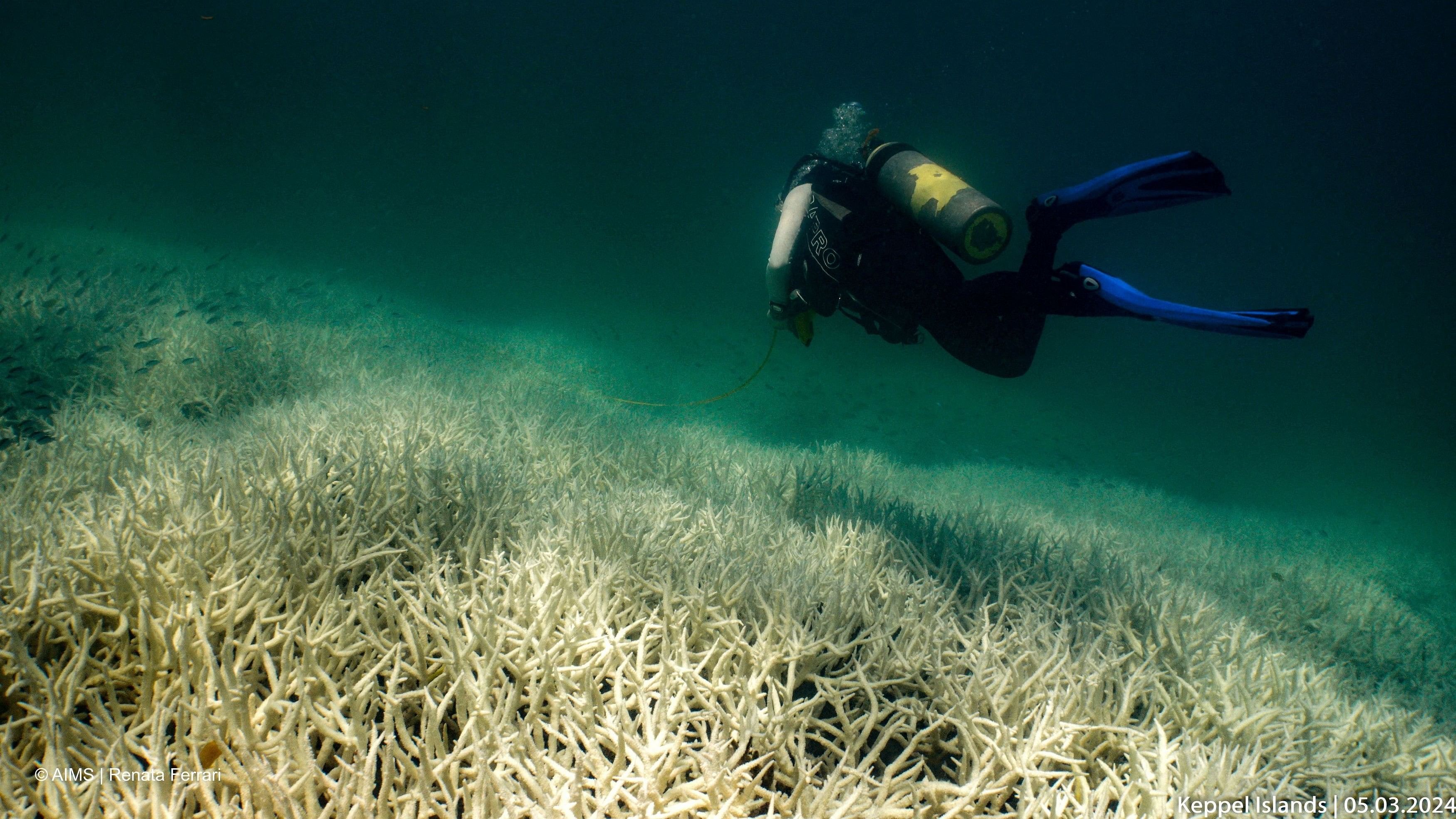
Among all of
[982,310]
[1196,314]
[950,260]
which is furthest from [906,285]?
[1196,314]

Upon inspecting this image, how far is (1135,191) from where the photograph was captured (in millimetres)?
3842

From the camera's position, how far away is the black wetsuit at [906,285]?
3.99 metres

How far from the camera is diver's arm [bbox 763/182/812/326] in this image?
4.29 meters

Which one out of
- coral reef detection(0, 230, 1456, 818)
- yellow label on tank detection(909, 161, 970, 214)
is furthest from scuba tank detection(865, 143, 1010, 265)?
coral reef detection(0, 230, 1456, 818)

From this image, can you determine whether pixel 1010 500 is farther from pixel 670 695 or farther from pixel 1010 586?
pixel 670 695

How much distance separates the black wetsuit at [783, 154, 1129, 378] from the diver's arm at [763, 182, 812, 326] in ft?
0.21

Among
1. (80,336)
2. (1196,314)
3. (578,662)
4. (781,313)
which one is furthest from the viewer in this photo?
(80,336)

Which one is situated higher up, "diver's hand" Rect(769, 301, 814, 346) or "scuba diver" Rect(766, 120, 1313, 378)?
"scuba diver" Rect(766, 120, 1313, 378)

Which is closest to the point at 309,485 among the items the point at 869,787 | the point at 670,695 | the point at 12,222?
the point at 670,695

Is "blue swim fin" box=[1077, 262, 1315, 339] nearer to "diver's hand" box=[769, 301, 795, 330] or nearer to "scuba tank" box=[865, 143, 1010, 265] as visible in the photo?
"scuba tank" box=[865, 143, 1010, 265]

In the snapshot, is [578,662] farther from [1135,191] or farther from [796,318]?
[1135,191]

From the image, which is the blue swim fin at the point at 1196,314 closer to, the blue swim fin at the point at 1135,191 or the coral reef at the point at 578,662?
the blue swim fin at the point at 1135,191

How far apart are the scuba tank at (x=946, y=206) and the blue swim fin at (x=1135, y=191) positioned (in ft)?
1.64

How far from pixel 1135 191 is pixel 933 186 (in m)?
1.49
